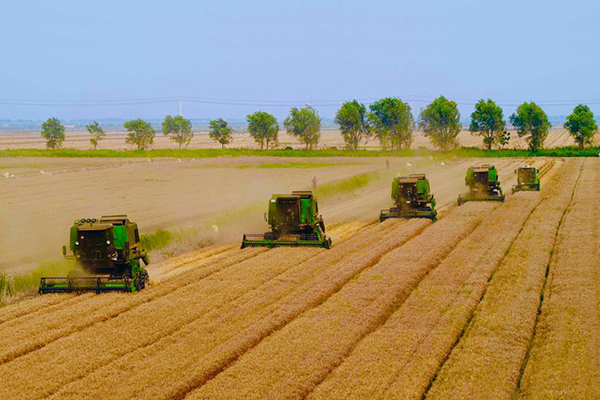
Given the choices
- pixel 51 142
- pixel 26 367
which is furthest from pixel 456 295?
pixel 51 142

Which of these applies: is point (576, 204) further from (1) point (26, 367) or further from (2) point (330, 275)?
(1) point (26, 367)

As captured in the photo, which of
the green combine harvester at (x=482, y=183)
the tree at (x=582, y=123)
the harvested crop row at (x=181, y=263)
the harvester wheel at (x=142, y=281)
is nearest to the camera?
the harvester wheel at (x=142, y=281)

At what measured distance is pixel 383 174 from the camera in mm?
70625

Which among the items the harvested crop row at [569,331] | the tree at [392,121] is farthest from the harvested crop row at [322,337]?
the tree at [392,121]

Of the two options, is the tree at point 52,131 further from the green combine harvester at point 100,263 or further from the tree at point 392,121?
the green combine harvester at point 100,263

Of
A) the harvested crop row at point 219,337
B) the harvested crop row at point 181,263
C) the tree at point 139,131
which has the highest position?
the tree at point 139,131

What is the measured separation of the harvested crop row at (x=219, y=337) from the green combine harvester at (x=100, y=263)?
14.1ft

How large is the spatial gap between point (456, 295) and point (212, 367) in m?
8.72

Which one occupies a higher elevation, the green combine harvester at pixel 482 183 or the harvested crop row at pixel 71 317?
the green combine harvester at pixel 482 183

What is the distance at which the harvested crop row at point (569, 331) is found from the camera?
13.5 meters

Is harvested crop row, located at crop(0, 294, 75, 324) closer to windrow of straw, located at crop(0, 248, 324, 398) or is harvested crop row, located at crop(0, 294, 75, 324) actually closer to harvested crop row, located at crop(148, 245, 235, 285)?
windrow of straw, located at crop(0, 248, 324, 398)

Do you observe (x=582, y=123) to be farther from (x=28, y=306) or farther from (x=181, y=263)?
(x=28, y=306)

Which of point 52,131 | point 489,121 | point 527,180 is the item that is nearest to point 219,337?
point 527,180

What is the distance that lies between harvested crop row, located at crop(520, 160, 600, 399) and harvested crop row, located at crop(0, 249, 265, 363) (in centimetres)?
1093
